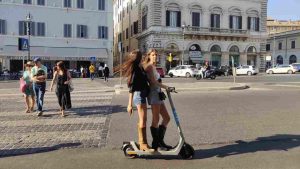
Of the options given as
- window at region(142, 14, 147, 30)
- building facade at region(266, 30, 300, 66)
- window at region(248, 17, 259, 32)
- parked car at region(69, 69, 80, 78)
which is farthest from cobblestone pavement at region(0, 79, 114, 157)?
building facade at region(266, 30, 300, 66)

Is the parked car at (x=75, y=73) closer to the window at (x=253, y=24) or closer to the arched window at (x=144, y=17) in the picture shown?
the arched window at (x=144, y=17)

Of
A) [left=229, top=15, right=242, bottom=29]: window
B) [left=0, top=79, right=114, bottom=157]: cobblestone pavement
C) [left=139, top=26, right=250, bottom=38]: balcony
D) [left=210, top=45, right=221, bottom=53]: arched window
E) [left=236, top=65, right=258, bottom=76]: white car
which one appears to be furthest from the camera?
[left=229, top=15, right=242, bottom=29]: window

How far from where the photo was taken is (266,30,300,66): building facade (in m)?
82.2

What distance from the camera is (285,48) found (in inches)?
3376

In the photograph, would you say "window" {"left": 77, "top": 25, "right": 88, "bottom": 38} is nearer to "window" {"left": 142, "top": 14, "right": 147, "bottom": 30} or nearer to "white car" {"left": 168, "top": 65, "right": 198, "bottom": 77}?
"white car" {"left": 168, "top": 65, "right": 198, "bottom": 77}

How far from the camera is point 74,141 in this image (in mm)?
7715

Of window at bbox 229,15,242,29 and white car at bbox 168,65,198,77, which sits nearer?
white car at bbox 168,65,198,77

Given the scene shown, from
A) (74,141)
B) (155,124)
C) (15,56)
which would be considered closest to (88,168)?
(155,124)

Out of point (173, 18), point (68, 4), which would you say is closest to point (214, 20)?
point (173, 18)

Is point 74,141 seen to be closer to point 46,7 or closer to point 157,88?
point 157,88

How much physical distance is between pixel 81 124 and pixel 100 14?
3883 centimetres

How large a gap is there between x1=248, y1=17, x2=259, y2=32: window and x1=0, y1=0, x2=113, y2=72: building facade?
26.1m

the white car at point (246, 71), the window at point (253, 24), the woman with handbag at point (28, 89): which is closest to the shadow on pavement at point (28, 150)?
the woman with handbag at point (28, 89)

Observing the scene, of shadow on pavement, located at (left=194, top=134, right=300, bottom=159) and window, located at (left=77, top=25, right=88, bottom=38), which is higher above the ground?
window, located at (left=77, top=25, right=88, bottom=38)
